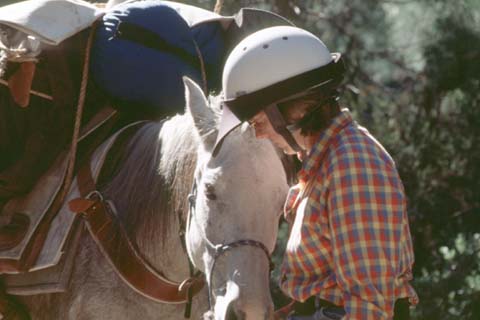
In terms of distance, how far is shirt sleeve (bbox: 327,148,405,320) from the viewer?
278 centimetres

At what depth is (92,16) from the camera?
4.50 meters

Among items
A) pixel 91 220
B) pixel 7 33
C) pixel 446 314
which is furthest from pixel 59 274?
pixel 446 314

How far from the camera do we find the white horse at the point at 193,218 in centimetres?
338

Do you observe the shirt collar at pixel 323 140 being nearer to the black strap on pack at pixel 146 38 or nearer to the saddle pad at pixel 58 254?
the saddle pad at pixel 58 254

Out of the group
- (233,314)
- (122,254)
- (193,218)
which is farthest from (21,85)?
(233,314)

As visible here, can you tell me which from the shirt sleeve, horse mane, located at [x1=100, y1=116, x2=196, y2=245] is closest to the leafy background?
horse mane, located at [x1=100, y1=116, x2=196, y2=245]

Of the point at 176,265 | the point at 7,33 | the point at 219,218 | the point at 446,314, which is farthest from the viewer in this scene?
the point at 446,314

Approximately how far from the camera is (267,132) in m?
3.24

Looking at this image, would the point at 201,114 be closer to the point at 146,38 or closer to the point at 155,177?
the point at 155,177

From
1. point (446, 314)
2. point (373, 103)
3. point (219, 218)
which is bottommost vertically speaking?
point (446, 314)

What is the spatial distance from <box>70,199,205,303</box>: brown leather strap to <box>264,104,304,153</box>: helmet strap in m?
1.02

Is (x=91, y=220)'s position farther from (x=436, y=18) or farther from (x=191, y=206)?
(x=436, y=18)

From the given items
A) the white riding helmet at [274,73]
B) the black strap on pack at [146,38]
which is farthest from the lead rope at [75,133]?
the white riding helmet at [274,73]

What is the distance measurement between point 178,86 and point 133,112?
25 cm
